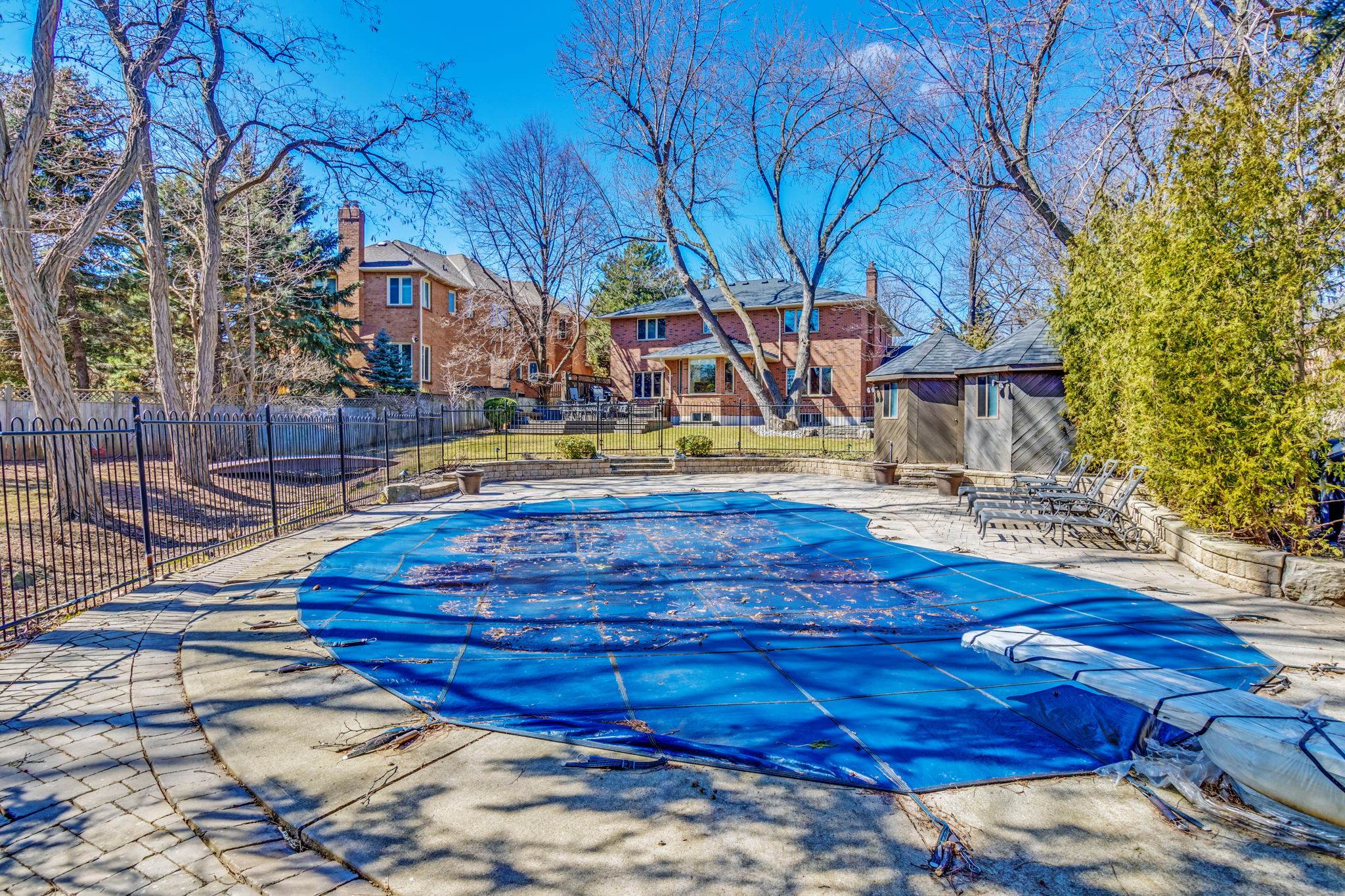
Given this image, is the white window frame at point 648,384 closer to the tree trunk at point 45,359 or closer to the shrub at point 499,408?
the shrub at point 499,408

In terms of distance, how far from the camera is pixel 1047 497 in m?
9.34

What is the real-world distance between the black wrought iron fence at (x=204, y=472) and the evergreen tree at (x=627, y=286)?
1454 cm

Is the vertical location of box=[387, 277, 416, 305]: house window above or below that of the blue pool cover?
above

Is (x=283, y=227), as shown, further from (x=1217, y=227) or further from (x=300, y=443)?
(x=1217, y=227)

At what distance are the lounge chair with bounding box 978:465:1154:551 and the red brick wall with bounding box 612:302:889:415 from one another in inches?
719

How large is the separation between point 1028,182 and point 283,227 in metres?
21.1

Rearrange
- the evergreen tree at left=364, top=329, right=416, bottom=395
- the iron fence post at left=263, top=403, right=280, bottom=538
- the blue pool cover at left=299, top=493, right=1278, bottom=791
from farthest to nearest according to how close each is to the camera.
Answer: the evergreen tree at left=364, top=329, right=416, bottom=395 → the iron fence post at left=263, top=403, right=280, bottom=538 → the blue pool cover at left=299, top=493, right=1278, bottom=791

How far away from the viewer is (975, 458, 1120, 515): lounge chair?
935cm

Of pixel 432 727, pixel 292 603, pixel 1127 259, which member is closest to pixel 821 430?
pixel 1127 259

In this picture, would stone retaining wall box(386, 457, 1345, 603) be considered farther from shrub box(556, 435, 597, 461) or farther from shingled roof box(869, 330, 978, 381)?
shrub box(556, 435, 597, 461)

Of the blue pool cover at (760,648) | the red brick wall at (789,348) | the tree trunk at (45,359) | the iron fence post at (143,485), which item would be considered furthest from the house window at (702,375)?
the iron fence post at (143,485)

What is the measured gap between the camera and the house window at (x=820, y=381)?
29438 millimetres

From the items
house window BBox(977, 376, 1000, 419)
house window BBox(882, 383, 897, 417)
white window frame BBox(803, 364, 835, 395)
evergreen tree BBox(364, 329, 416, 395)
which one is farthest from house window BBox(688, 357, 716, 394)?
house window BBox(977, 376, 1000, 419)

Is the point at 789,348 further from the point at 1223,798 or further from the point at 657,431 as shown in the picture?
the point at 1223,798
